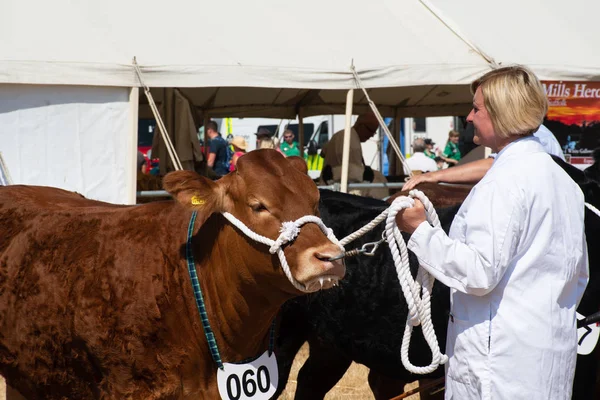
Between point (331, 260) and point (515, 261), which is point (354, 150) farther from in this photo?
point (515, 261)

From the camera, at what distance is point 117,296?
3078 millimetres

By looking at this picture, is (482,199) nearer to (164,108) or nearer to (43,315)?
(43,315)

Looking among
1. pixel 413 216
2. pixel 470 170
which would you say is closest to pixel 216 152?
pixel 470 170

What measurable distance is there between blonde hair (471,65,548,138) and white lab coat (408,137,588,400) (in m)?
0.07

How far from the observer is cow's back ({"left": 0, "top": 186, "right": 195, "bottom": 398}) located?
9.96 ft

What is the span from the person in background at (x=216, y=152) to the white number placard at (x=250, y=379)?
9.54 meters

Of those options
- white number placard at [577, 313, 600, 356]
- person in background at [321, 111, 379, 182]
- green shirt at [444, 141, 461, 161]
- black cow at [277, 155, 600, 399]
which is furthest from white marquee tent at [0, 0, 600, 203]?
green shirt at [444, 141, 461, 161]

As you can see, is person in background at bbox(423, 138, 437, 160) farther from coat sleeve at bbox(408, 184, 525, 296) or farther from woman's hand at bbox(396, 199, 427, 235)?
coat sleeve at bbox(408, 184, 525, 296)

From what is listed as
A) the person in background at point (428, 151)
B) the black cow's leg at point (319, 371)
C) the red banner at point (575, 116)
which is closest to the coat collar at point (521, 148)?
the black cow's leg at point (319, 371)

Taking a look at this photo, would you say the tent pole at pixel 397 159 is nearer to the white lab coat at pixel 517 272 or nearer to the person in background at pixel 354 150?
the person in background at pixel 354 150

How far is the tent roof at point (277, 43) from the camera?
6840 millimetres

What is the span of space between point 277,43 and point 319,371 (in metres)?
4.08

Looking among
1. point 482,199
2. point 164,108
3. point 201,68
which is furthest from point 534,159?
point 164,108

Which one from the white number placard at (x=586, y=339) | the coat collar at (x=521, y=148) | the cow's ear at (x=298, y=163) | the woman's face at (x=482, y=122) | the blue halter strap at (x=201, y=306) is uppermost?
the woman's face at (x=482, y=122)
